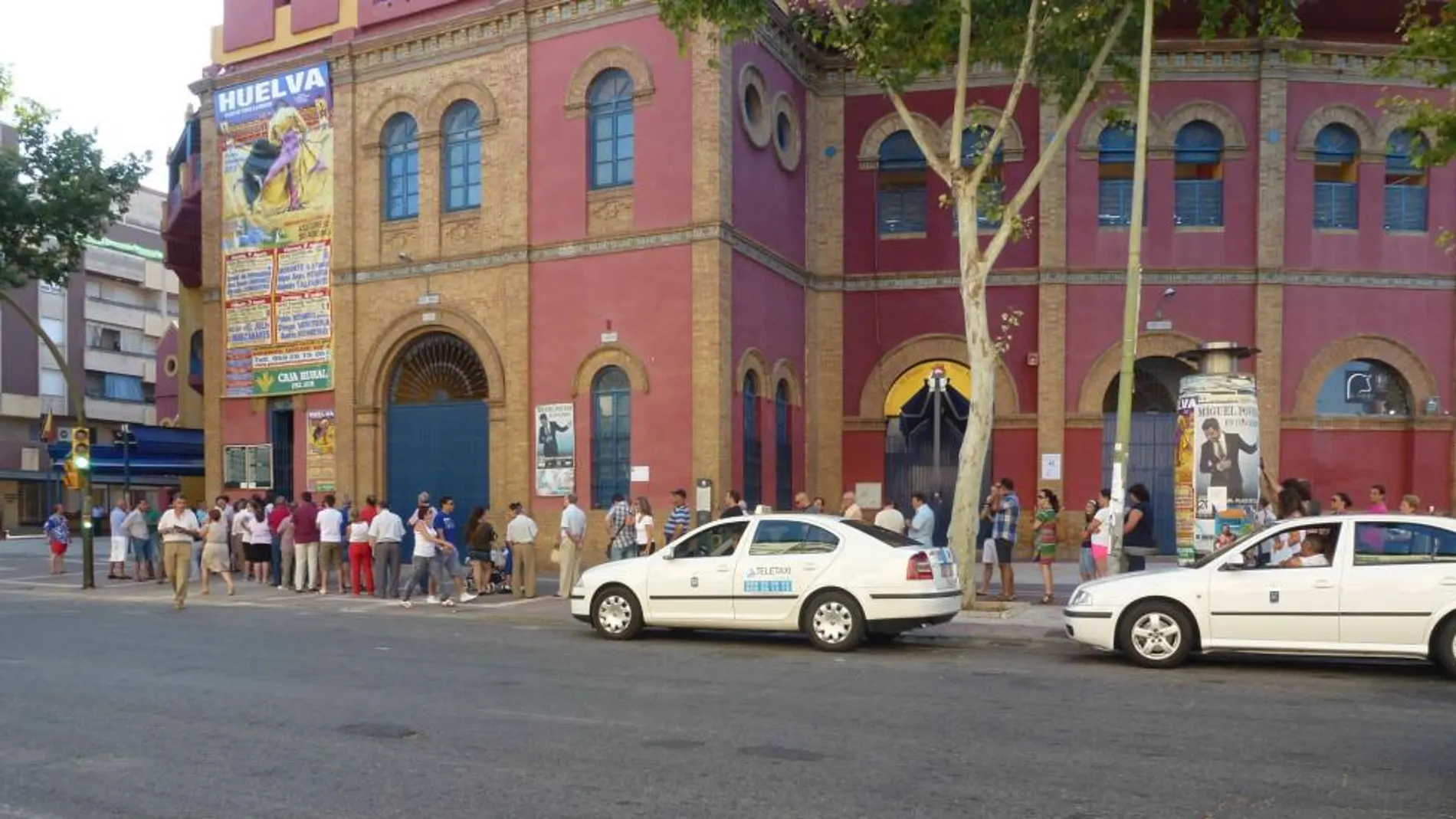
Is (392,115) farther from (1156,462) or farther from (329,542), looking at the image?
(1156,462)

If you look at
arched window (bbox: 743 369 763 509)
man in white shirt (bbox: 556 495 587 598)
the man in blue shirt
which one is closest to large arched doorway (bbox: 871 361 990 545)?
arched window (bbox: 743 369 763 509)

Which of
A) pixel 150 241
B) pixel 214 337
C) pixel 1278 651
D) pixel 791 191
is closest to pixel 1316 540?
pixel 1278 651

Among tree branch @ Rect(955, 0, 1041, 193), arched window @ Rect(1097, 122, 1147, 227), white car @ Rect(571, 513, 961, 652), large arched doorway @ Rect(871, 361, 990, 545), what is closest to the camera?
white car @ Rect(571, 513, 961, 652)

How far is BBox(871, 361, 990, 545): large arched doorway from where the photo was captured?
2391 centimetres

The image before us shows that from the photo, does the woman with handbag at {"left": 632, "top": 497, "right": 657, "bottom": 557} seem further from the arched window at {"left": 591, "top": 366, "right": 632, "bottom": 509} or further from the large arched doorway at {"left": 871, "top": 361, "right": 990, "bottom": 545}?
the large arched doorway at {"left": 871, "top": 361, "right": 990, "bottom": 545}

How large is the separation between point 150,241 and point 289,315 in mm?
46698

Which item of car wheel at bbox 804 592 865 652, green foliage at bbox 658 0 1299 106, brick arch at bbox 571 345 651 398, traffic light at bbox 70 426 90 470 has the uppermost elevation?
green foliage at bbox 658 0 1299 106

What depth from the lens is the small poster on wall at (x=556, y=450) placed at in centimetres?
2122

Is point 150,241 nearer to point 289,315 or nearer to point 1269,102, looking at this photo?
point 289,315

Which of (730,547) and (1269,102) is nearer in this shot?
(730,547)

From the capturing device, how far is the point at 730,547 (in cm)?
1296

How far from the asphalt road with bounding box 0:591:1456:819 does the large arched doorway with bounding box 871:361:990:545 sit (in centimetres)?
1135

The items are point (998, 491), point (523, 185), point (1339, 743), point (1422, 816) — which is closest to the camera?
point (1422, 816)

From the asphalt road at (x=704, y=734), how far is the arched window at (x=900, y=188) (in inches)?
523
